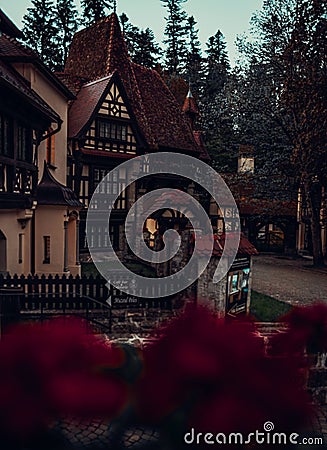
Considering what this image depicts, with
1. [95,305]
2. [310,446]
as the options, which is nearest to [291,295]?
[95,305]

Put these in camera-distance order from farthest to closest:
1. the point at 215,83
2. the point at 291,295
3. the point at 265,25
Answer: the point at 215,83 < the point at 265,25 < the point at 291,295

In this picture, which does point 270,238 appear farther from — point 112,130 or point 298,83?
point 112,130

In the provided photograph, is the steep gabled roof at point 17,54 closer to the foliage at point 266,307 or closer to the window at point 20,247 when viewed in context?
the window at point 20,247

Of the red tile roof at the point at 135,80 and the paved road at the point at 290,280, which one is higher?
the red tile roof at the point at 135,80

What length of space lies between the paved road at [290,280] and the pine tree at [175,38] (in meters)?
29.8

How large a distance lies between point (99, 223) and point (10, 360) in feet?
62.6

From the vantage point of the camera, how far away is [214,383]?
85 centimetres

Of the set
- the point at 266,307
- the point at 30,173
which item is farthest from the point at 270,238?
the point at 30,173

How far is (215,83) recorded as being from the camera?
4203cm

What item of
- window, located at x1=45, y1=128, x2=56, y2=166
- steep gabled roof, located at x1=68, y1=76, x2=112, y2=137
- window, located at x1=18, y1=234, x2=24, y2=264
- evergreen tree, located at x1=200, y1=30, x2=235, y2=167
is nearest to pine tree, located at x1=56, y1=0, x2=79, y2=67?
evergreen tree, located at x1=200, y1=30, x2=235, y2=167

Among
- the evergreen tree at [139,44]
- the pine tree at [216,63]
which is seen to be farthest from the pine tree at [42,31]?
the pine tree at [216,63]

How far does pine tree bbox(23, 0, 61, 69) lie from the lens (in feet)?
112

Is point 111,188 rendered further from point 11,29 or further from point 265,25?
point 265,25

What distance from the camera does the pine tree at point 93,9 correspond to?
35.2 meters
